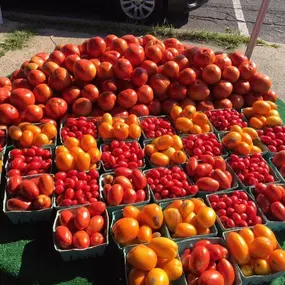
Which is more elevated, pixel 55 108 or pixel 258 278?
pixel 55 108

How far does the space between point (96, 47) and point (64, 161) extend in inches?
51.7

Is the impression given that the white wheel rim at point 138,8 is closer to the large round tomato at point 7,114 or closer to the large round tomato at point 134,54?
the large round tomato at point 134,54

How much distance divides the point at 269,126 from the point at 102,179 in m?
1.64

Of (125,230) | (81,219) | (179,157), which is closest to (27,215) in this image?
(81,219)

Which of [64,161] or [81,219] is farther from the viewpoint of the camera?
[64,161]

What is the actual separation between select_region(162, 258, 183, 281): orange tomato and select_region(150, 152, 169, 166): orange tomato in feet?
2.89

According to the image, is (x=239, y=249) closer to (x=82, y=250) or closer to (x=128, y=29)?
(x=82, y=250)

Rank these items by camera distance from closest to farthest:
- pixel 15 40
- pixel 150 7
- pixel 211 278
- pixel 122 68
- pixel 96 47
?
pixel 211 278 → pixel 122 68 → pixel 96 47 → pixel 15 40 → pixel 150 7

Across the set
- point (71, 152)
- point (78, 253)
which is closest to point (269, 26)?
point (71, 152)

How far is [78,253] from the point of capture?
2250mm

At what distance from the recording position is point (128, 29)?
6043 mm

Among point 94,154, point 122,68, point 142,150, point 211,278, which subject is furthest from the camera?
point 122,68

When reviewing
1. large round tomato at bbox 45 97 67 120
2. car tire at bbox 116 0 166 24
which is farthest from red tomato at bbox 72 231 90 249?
car tire at bbox 116 0 166 24

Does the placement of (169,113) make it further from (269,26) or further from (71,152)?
(269,26)
